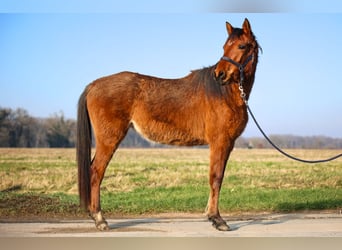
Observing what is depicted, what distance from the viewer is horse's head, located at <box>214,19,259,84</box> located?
5863mm

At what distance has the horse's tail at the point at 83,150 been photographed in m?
6.21

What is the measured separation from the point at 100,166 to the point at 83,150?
0.37 meters

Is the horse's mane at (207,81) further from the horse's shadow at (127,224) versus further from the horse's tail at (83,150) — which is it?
the horse's shadow at (127,224)

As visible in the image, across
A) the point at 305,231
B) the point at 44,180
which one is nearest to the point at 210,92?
the point at 305,231

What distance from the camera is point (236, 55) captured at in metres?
5.96

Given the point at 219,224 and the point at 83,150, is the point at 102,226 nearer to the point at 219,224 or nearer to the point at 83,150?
the point at 83,150

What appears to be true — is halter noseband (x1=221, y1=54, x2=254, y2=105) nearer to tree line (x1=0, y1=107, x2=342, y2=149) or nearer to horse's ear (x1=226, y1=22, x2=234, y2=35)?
horse's ear (x1=226, y1=22, x2=234, y2=35)

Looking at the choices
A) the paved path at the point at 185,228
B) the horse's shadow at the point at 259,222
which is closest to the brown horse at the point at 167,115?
the paved path at the point at 185,228

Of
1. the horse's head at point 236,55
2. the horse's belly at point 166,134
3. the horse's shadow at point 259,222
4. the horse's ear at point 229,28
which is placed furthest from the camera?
the horse's shadow at point 259,222

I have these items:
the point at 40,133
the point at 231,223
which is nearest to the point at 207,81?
the point at 231,223

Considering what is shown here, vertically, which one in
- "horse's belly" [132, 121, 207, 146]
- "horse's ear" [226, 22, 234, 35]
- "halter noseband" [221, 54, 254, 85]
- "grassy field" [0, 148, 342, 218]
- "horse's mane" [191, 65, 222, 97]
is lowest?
"grassy field" [0, 148, 342, 218]

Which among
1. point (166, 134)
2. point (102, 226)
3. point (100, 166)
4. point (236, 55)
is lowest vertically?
point (102, 226)

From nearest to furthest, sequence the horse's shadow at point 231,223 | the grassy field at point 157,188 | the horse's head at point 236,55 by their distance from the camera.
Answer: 1. the horse's head at point 236,55
2. the horse's shadow at point 231,223
3. the grassy field at point 157,188

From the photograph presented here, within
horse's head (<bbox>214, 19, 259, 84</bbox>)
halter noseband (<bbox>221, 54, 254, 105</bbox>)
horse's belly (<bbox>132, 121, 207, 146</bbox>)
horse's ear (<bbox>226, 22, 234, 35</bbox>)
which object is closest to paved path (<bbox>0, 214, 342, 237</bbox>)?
horse's belly (<bbox>132, 121, 207, 146</bbox>)
